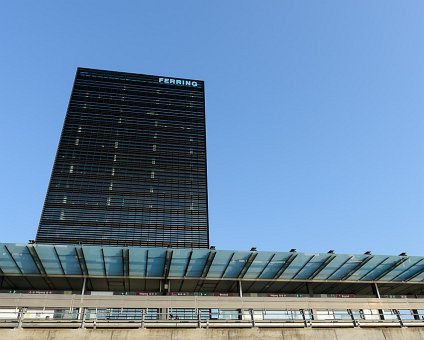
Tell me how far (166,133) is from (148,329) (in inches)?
2645

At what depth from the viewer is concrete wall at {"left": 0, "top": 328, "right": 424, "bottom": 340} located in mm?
14766

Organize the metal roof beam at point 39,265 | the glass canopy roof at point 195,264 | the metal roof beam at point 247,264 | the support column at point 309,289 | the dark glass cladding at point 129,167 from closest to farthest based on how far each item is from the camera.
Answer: the metal roof beam at point 39,265
the glass canopy roof at point 195,264
the metal roof beam at point 247,264
the support column at point 309,289
the dark glass cladding at point 129,167

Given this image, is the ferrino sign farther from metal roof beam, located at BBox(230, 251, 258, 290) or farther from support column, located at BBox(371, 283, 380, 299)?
support column, located at BBox(371, 283, 380, 299)

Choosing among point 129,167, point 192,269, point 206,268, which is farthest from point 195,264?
point 129,167

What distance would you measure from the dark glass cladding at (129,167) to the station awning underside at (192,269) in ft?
98.5

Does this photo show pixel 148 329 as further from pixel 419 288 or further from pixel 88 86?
pixel 88 86

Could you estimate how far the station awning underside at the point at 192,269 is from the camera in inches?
1090

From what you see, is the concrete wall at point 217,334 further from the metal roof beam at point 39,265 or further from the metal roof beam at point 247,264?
the metal roof beam at point 39,265

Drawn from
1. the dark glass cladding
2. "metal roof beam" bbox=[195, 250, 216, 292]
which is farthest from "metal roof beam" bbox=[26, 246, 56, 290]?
the dark glass cladding

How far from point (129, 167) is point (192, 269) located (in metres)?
45.8

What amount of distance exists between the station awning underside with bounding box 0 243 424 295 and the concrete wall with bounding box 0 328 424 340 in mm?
11607

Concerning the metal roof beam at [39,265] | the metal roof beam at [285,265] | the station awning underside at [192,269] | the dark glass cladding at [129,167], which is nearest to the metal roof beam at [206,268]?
the station awning underside at [192,269]

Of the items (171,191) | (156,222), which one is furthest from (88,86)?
(156,222)

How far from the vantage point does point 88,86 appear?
8481 cm
